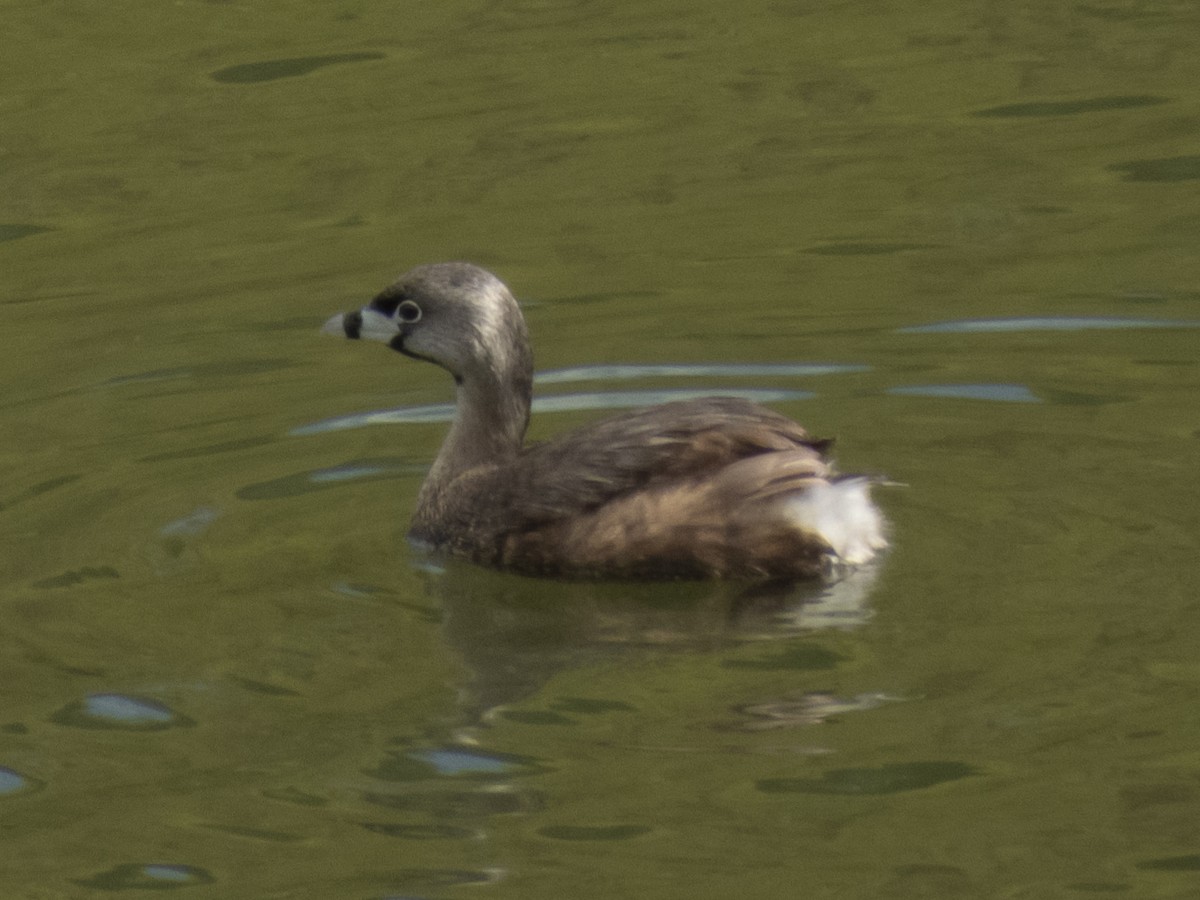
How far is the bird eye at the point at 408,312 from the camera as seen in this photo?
872 centimetres

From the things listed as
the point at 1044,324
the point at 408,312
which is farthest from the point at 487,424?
the point at 1044,324

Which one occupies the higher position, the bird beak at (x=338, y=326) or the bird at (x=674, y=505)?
the bird beak at (x=338, y=326)

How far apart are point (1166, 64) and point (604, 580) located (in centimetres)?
673

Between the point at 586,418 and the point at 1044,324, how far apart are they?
1902mm

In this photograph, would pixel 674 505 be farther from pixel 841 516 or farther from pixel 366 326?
pixel 366 326

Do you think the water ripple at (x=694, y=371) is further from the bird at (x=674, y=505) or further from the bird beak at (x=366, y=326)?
the bird at (x=674, y=505)

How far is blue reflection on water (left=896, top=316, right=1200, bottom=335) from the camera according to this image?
9.92 meters

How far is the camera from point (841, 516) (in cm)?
779

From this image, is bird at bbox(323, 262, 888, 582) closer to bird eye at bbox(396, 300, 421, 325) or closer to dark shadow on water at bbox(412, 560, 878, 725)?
dark shadow on water at bbox(412, 560, 878, 725)

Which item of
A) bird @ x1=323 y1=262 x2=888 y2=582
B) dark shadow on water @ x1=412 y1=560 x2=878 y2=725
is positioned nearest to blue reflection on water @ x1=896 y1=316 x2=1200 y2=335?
bird @ x1=323 y1=262 x2=888 y2=582

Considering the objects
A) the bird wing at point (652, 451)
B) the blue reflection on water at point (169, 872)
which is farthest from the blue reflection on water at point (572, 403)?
the blue reflection on water at point (169, 872)

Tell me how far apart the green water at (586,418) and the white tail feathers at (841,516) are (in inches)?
4.5

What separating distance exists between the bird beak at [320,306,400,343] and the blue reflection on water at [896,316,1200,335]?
90.0 inches

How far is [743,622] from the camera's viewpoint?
741 cm
